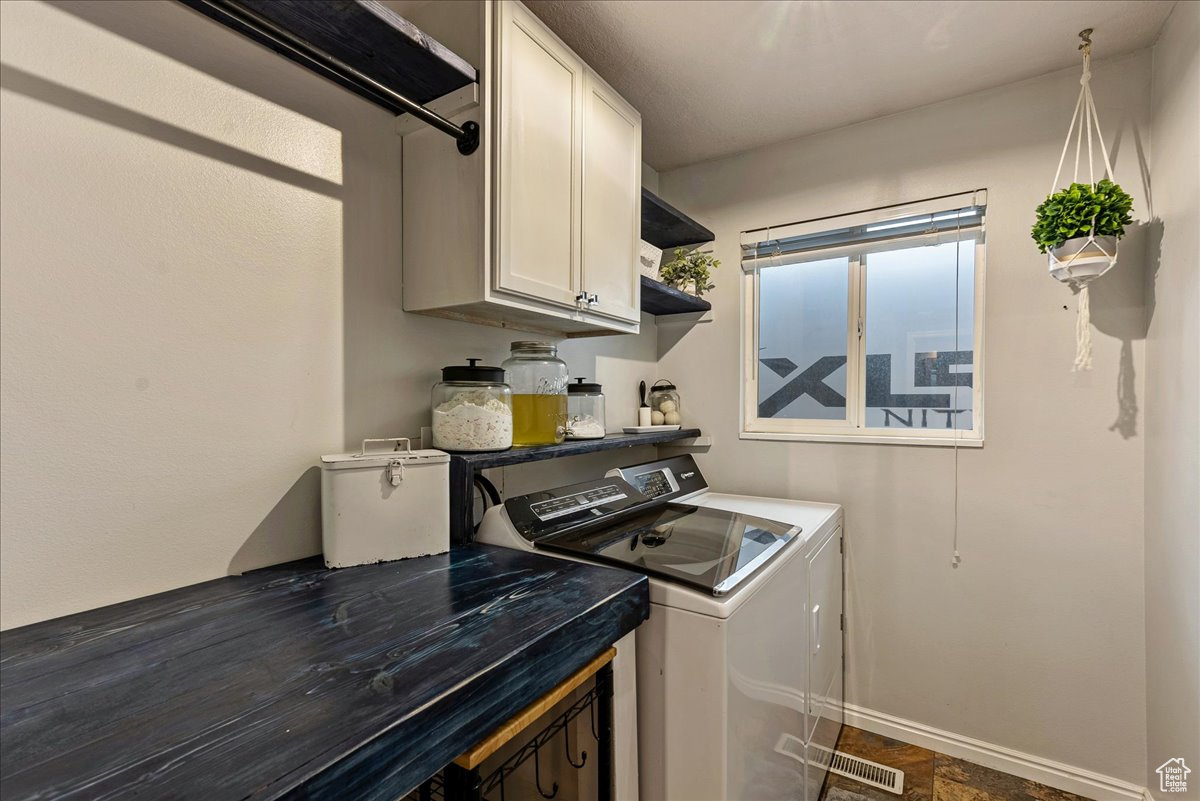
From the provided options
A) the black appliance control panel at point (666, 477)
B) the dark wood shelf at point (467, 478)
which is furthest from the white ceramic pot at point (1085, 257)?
the dark wood shelf at point (467, 478)

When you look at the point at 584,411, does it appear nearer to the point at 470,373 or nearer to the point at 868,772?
the point at 470,373

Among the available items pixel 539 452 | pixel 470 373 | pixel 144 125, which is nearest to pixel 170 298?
pixel 144 125

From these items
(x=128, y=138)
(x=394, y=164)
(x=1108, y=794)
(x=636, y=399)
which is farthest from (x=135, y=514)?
(x=1108, y=794)

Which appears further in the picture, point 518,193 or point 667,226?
point 667,226

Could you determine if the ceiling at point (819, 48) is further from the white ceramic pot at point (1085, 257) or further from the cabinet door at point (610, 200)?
Answer: the white ceramic pot at point (1085, 257)

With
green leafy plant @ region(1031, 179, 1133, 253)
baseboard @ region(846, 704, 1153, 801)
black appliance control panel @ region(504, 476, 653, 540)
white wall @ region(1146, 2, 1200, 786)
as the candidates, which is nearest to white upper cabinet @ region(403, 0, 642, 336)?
black appliance control panel @ region(504, 476, 653, 540)

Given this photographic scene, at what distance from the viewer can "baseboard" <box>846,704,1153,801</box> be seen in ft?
5.84

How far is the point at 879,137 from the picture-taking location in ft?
7.14

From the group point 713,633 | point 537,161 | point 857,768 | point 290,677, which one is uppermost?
point 537,161

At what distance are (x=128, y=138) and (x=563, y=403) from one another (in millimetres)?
1233

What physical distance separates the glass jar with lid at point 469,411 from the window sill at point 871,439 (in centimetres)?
137

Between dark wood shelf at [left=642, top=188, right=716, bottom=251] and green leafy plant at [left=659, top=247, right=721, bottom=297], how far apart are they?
0.09m

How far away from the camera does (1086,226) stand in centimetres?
159

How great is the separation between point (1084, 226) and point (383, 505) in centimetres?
215
